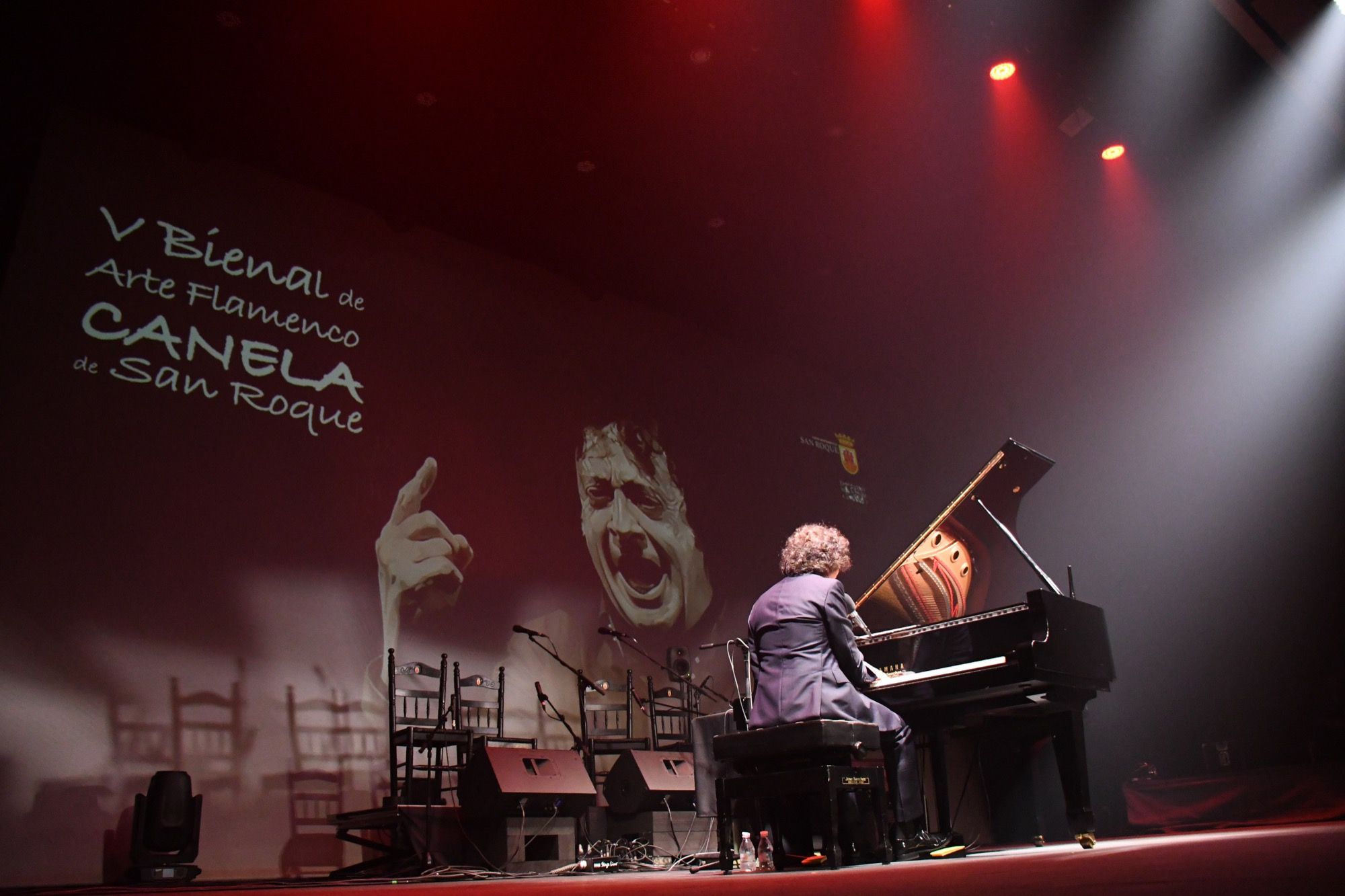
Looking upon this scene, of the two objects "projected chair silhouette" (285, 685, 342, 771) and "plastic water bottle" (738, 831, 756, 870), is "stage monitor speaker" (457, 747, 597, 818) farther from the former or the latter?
"plastic water bottle" (738, 831, 756, 870)

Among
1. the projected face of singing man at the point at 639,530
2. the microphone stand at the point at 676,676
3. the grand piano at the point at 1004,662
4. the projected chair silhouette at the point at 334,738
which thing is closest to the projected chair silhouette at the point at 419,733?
the projected chair silhouette at the point at 334,738

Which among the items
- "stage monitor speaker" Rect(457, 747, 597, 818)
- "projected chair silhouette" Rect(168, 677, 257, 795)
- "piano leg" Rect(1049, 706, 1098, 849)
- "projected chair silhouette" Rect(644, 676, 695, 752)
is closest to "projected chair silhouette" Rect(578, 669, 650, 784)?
"projected chair silhouette" Rect(644, 676, 695, 752)

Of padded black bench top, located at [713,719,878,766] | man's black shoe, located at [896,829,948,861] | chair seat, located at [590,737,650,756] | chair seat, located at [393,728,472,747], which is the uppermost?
chair seat, located at [393,728,472,747]

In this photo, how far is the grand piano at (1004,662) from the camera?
319 centimetres

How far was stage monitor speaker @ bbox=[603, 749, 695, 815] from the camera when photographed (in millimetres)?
4742

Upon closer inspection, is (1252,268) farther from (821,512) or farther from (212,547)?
(212,547)

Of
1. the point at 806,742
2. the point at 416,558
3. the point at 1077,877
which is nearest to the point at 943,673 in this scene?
the point at 806,742

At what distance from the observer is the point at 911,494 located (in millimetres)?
8688

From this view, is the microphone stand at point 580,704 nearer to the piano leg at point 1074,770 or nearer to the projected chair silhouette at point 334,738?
the projected chair silhouette at point 334,738

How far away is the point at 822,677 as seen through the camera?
10.3ft

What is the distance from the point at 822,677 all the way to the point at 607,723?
3.29 metres

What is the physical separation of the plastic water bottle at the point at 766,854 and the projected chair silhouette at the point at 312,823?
236cm

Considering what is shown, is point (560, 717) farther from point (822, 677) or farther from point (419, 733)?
point (822, 677)

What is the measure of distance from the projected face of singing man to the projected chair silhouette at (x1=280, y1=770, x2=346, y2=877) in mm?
2213
